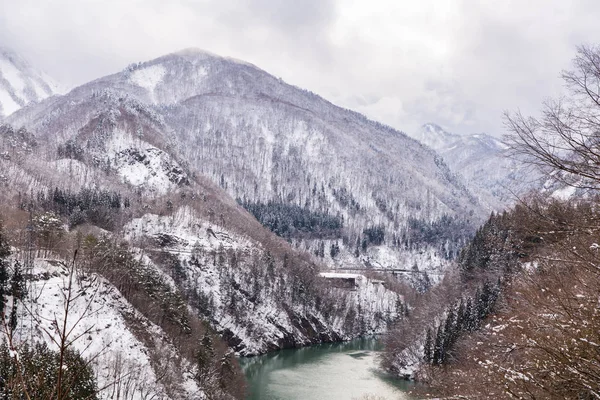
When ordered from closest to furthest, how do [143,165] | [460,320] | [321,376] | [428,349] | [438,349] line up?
[438,349]
[460,320]
[428,349]
[321,376]
[143,165]

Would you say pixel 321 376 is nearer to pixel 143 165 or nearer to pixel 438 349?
pixel 438 349

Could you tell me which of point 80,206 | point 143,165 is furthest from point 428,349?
point 143,165

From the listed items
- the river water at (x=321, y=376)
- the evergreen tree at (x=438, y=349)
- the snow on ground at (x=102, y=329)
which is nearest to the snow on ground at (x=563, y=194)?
the snow on ground at (x=102, y=329)

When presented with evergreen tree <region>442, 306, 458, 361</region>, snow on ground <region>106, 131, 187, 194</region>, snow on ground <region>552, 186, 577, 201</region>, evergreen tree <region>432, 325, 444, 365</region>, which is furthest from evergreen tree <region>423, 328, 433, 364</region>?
snow on ground <region>106, 131, 187, 194</region>

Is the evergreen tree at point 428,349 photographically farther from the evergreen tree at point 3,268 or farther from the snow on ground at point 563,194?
the snow on ground at point 563,194

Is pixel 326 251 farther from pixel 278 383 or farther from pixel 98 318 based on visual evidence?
pixel 98 318

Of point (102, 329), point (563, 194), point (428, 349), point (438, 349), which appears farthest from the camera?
point (428, 349)

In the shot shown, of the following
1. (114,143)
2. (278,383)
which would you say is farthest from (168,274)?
(114,143)

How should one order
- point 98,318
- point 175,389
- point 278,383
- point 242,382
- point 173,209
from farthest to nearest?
point 173,209, point 278,383, point 242,382, point 98,318, point 175,389
